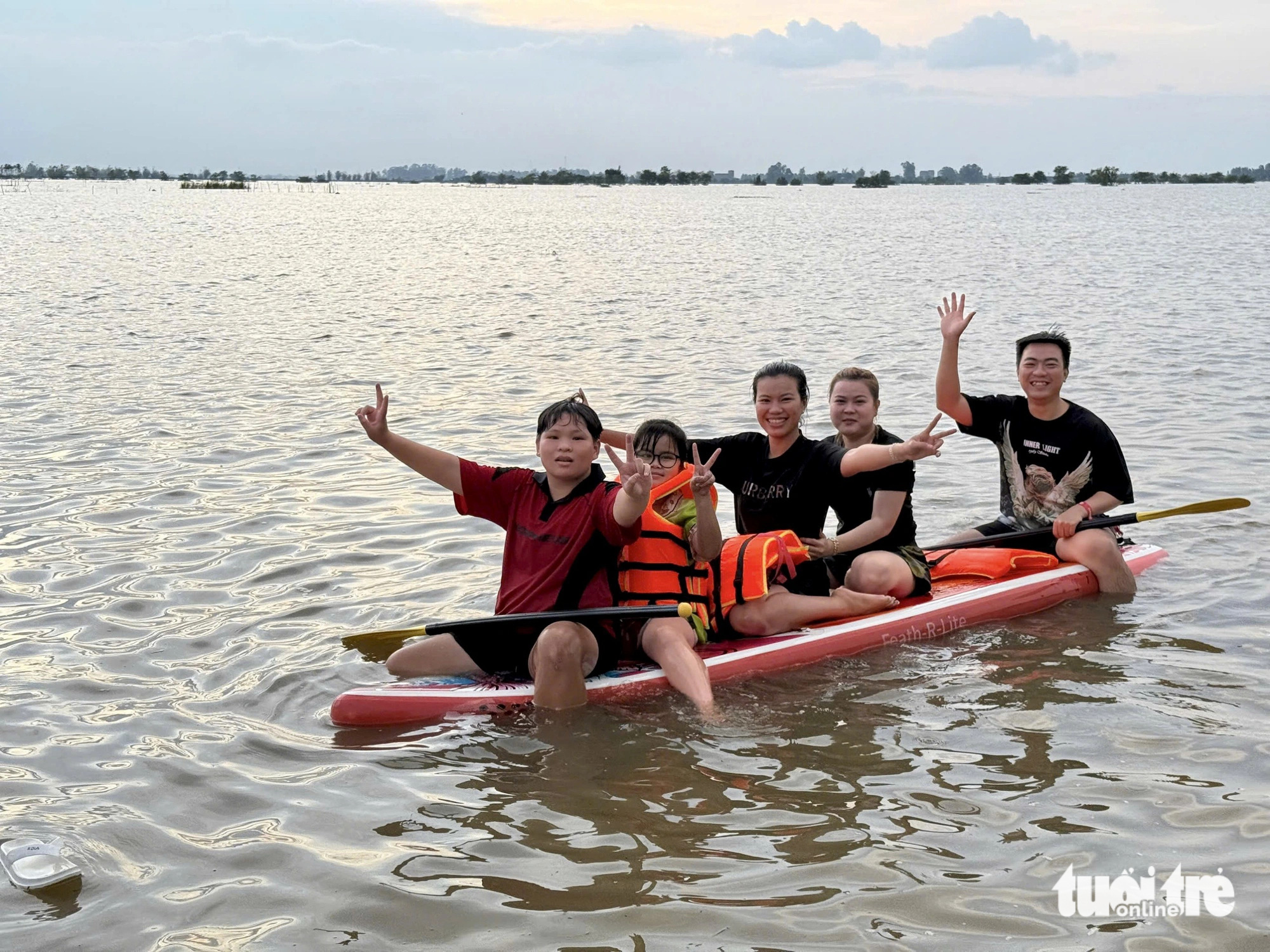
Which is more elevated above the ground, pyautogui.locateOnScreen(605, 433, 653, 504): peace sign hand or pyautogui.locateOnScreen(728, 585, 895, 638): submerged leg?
pyautogui.locateOnScreen(605, 433, 653, 504): peace sign hand

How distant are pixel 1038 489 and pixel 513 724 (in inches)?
139

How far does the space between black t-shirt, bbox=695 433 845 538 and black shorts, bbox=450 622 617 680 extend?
1063 mm

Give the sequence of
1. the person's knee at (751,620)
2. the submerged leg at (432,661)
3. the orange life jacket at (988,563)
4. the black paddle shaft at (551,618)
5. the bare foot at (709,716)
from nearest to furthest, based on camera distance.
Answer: the bare foot at (709,716) → the black paddle shaft at (551,618) → the submerged leg at (432,661) → the person's knee at (751,620) → the orange life jacket at (988,563)

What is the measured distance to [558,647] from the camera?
4.90 m

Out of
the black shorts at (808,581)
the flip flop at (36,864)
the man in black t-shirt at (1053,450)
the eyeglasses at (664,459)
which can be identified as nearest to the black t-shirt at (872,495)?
the black shorts at (808,581)

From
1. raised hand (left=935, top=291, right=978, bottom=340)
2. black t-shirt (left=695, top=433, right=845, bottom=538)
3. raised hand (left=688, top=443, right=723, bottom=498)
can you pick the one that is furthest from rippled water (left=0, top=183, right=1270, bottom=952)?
raised hand (left=935, top=291, right=978, bottom=340)

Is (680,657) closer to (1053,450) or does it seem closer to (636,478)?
(636,478)

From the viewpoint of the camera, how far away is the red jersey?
5.05 m

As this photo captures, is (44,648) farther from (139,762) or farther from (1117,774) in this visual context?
(1117,774)

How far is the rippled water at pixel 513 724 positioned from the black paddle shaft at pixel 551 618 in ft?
1.26

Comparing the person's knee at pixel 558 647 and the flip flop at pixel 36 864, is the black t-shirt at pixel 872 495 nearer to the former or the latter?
the person's knee at pixel 558 647

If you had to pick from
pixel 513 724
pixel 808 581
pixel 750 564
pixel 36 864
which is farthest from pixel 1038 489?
pixel 36 864

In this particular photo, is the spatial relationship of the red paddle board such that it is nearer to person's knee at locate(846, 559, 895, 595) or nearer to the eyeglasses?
person's knee at locate(846, 559, 895, 595)

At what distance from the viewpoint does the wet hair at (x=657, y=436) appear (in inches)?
212
